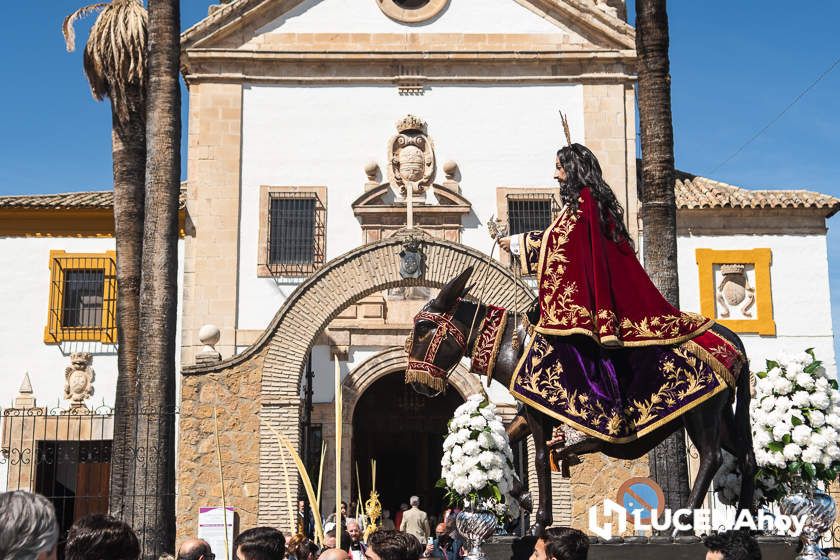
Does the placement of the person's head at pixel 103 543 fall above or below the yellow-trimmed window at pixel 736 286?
below

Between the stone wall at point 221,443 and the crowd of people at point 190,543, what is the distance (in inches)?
277

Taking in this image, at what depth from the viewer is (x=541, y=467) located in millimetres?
7664

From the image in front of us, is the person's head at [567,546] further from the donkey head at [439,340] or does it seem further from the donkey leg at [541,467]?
the donkey head at [439,340]

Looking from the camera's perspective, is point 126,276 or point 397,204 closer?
point 126,276

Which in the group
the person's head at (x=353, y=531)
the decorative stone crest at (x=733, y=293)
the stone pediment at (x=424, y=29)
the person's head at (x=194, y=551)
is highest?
the stone pediment at (x=424, y=29)

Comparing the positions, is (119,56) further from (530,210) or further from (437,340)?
(437,340)

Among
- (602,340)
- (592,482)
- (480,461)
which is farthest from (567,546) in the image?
(592,482)

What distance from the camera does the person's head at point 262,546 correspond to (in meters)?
5.20

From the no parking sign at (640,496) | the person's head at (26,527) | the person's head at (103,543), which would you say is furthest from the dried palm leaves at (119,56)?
the person's head at (26,527)

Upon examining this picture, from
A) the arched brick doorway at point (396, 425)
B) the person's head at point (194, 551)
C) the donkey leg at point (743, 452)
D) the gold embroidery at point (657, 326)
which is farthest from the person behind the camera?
the arched brick doorway at point (396, 425)

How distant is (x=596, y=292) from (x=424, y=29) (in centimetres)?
1445

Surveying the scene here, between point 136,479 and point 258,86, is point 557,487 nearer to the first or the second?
point 136,479

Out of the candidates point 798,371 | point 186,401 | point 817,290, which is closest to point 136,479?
point 186,401

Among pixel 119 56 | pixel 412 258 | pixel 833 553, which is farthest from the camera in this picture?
pixel 119 56
